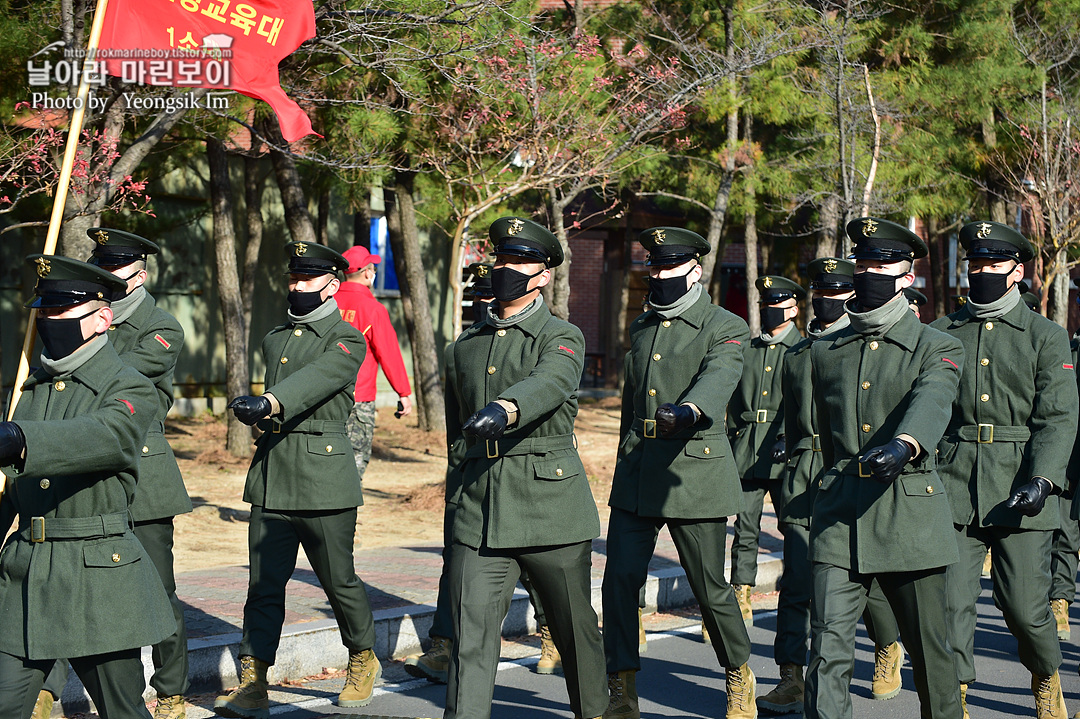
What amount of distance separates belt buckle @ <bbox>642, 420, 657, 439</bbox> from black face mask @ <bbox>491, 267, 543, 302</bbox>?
4.20ft

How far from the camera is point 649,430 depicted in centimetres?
619

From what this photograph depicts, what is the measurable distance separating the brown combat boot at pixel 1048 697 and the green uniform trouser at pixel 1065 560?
258 cm

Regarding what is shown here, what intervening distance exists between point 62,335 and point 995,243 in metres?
4.09

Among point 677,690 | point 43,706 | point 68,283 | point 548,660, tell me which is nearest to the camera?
point 68,283

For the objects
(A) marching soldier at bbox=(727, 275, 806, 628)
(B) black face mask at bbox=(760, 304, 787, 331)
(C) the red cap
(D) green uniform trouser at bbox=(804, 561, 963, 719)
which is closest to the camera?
(D) green uniform trouser at bbox=(804, 561, 963, 719)

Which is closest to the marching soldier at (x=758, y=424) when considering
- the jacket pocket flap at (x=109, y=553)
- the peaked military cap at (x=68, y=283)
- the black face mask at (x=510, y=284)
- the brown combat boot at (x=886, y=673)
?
the brown combat boot at (x=886, y=673)

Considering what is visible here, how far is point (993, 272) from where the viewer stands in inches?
240

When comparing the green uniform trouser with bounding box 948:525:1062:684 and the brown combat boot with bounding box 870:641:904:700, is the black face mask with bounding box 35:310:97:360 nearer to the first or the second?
the green uniform trouser with bounding box 948:525:1062:684

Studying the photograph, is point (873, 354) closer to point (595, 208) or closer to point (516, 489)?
point (516, 489)

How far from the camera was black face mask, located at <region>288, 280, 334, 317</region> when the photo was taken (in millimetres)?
6418

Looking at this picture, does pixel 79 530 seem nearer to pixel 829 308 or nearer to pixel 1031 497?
pixel 1031 497

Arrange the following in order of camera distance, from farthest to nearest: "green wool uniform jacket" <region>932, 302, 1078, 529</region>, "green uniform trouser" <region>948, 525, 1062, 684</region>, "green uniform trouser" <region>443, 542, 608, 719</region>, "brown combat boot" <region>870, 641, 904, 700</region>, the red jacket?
1. the red jacket
2. "brown combat boot" <region>870, 641, 904, 700</region>
3. "green wool uniform jacket" <region>932, 302, 1078, 529</region>
4. "green uniform trouser" <region>948, 525, 1062, 684</region>
5. "green uniform trouser" <region>443, 542, 608, 719</region>

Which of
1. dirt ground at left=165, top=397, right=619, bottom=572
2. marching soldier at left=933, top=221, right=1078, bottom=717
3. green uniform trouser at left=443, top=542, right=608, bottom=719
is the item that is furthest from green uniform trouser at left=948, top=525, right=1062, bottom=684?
dirt ground at left=165, top=397, right=619, bottom=572

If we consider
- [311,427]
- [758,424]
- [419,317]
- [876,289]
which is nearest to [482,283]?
[311,427]
